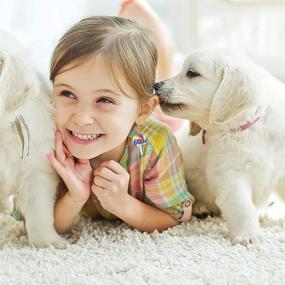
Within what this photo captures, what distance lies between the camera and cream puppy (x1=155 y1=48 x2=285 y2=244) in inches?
66.5

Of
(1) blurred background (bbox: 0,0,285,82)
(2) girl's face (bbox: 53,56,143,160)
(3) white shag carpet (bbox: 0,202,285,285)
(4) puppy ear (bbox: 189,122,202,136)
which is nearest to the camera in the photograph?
(3) white shag carpet (bbox: 0,202,285,285)

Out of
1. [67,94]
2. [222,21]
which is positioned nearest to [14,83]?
→ [67,94]

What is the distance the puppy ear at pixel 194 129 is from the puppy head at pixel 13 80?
0.61 metres

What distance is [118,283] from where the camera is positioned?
1.36m

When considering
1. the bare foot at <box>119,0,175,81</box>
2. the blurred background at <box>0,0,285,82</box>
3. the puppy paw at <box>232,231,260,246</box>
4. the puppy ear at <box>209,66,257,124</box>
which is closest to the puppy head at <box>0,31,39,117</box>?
the puppy ear at <box>209,66,257,124</box>

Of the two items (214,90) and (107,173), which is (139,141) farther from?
(214,90)

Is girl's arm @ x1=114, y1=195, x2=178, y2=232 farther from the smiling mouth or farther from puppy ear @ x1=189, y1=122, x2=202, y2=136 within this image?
puppy ear @ x1=189, y1=122, x2=202, y2=136

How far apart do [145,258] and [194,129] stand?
1.88 ft

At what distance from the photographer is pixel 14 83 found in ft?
4.86

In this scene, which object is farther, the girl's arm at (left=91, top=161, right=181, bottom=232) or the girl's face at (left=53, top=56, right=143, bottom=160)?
the girl's arm at (left=91, top=161, right=181, bottom=232)

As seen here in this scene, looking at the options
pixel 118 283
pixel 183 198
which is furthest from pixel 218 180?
pixel 118 283

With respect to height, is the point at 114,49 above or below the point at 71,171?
above

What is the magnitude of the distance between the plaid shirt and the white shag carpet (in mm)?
79

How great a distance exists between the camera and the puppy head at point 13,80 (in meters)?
1.47
